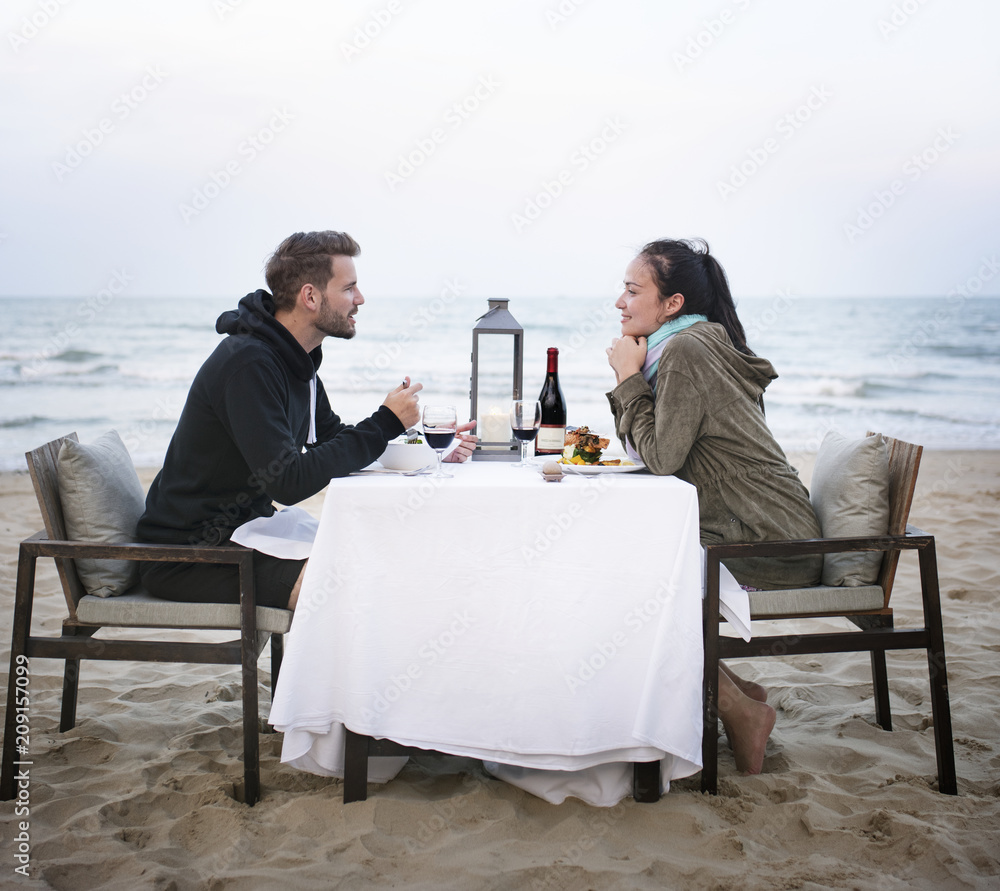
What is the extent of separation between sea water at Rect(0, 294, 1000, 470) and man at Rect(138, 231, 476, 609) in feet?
19.1

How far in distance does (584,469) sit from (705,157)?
48.1ft

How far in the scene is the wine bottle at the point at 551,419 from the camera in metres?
2.53

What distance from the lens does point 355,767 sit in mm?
2105

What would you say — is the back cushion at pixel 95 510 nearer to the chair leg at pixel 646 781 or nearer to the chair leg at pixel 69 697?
the chair leg at pixel 69 697

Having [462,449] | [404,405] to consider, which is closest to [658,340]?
[462,449]

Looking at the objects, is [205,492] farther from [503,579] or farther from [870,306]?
[870,306]

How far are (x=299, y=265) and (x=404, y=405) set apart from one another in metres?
0.59

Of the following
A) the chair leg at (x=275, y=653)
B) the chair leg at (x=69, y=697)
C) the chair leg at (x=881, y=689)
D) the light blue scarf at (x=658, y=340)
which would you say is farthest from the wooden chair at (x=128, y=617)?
the chair leg at (x=881, y=689)

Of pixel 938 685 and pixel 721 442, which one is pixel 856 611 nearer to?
pixel 938 685

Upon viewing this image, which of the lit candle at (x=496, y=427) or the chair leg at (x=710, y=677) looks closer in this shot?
the chair leg at (x=710, y=677)

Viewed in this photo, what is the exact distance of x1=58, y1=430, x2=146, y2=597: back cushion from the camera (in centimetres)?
222

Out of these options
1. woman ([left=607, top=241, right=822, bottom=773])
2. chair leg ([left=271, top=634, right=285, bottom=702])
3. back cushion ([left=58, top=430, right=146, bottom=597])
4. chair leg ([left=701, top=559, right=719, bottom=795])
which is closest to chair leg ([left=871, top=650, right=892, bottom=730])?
woman ([left=607, top=241, right=822, bottom=773])

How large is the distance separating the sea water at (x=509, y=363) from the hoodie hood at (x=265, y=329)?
19.1 ft

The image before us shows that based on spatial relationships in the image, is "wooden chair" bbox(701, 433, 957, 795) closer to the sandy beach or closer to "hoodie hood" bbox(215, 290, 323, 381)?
the sandy beach
